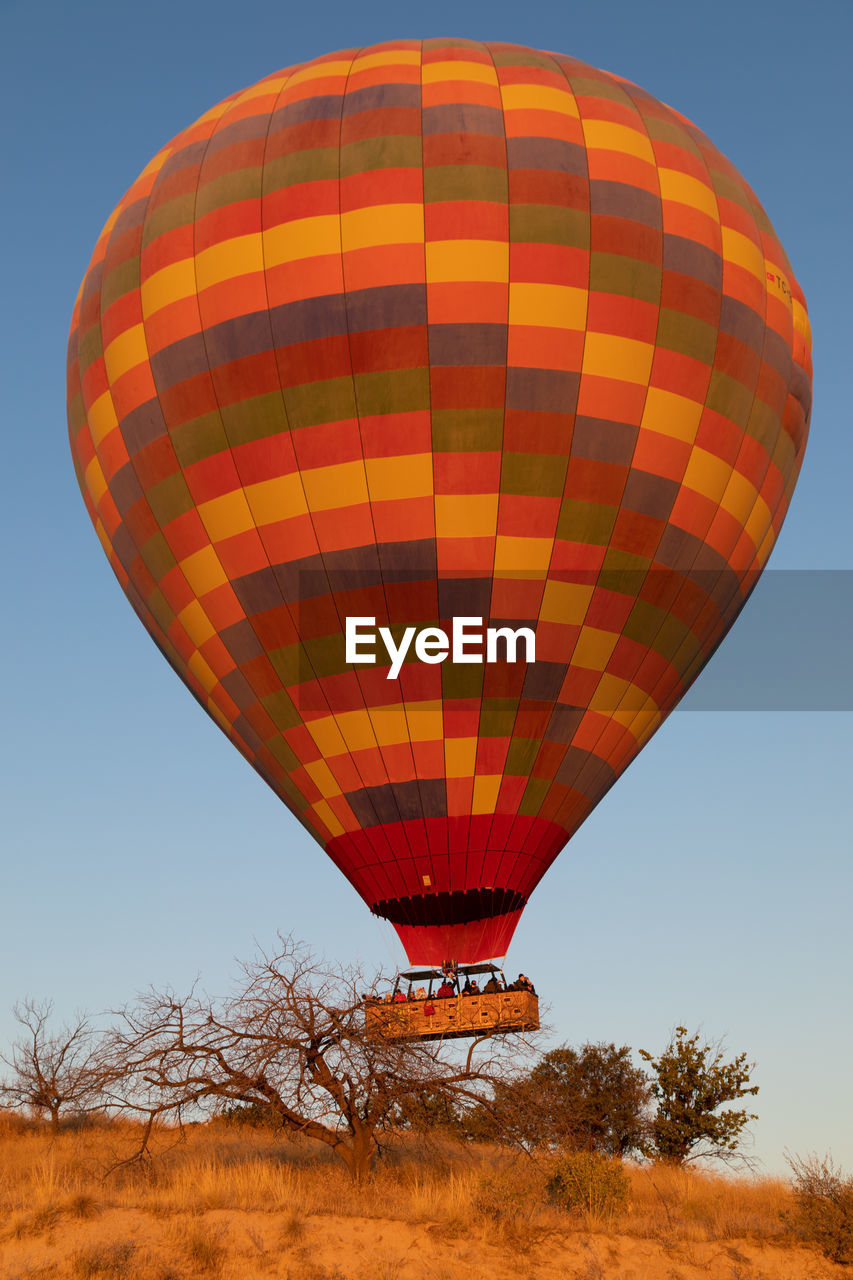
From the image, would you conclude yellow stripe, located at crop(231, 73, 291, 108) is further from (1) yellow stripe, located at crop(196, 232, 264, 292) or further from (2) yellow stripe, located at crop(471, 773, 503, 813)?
(2) yellow stripe, located at crop(471, 773, 503, 813)

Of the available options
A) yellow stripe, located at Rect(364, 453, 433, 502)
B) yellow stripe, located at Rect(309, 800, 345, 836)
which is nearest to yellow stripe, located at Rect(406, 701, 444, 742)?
yellow stripe, located at Rect(309, 800, 345, 836)

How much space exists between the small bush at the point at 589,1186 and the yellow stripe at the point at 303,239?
12.4 m

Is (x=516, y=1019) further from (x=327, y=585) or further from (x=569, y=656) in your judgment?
(x=327, y=585)

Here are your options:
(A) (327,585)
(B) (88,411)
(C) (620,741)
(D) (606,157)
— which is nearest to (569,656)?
(C) (620,741)

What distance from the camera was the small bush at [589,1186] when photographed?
16.2 m

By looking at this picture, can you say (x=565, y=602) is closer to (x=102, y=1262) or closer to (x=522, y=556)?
(x=522, y=556)

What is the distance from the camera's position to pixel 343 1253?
14555 mm

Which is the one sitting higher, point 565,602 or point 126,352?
point 126,352

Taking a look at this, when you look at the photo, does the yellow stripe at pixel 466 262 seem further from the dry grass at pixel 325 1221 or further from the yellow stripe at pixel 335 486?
the dry grass at pixel 325 1221

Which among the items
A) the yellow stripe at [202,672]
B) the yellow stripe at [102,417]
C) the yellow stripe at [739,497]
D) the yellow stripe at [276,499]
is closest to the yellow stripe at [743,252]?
the yellow stripe at [739,497]

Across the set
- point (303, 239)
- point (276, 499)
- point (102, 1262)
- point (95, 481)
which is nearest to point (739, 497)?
point (276, 499)

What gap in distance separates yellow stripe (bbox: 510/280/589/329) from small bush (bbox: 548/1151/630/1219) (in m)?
11.0

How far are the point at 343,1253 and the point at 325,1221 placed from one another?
0.74 metres

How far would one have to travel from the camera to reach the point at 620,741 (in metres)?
21.5
